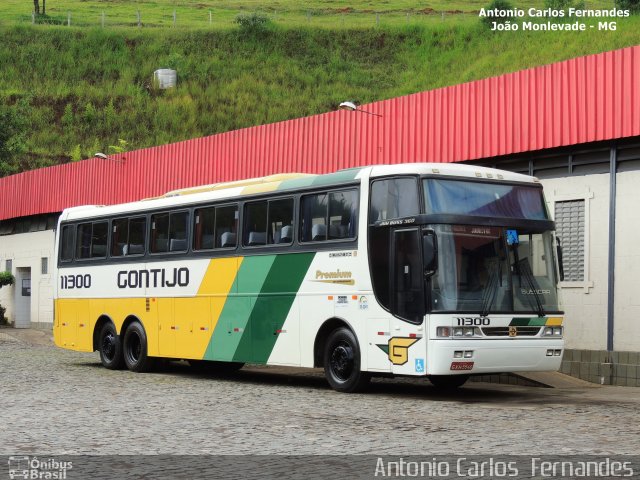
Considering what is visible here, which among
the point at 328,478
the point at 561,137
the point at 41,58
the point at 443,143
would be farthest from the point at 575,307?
the point at 41,58

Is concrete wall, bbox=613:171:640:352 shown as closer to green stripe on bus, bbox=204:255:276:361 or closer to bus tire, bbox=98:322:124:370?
green stripe on bus, bbox=204:255:276:361

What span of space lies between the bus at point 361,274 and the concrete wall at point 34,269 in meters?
18.4

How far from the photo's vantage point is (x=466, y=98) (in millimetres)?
22266

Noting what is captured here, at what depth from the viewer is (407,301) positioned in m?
15.5

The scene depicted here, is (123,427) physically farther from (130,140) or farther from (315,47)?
(315,47)

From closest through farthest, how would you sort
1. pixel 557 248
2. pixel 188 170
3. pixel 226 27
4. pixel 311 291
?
1. pixel 557 248
2. pixel 311 291
3. pixel 188 170
4. pixel 226 27

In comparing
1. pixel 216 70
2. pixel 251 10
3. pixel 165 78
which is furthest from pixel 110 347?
pixel 251 10

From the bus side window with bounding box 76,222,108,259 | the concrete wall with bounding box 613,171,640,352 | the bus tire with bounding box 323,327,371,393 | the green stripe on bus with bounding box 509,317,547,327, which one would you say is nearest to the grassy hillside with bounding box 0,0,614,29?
the bus side window with bounding box 76,222,108,259

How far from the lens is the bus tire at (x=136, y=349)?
21.8 metres

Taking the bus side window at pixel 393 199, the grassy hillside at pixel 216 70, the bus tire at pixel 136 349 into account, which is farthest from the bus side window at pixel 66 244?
the grassy hillside at pixel 216 70

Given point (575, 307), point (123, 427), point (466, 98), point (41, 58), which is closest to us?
point (123, 427)

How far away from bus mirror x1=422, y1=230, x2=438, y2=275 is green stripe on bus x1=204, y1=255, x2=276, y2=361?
12.0ft

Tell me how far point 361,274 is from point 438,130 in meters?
7.28

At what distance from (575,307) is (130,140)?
189 ft
